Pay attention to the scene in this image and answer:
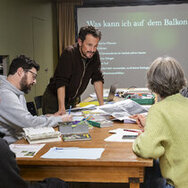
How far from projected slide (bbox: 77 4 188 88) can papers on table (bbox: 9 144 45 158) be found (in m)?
4.14

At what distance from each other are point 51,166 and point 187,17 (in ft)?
15.7

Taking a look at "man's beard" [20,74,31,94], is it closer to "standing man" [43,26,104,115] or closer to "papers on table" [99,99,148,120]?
"standing man" [43,26,104,115]

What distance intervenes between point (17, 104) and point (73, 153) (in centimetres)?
65

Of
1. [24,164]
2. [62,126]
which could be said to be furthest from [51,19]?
[24,164]

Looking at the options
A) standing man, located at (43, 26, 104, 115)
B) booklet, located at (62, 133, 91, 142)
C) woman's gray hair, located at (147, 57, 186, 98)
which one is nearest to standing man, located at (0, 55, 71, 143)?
booklet, located at (62, 133, 91, 142)

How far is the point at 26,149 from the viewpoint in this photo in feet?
5.77

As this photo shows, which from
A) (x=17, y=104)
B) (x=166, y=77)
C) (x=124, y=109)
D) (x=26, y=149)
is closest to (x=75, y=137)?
(x=26, y=149)

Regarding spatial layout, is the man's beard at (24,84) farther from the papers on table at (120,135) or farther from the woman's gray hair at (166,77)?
the woman's gray hair at (166,77)

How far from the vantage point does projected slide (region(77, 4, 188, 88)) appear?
18.9 ft

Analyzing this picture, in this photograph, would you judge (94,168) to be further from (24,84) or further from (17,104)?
(24,84)

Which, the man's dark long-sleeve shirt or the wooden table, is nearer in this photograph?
the wooden table

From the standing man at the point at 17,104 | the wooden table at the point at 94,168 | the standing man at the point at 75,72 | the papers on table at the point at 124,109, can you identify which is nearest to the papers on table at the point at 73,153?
the wooden table at the point at 94,168

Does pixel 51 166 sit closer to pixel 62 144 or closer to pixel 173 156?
pixel 62 144

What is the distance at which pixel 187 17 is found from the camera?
5.66 m
